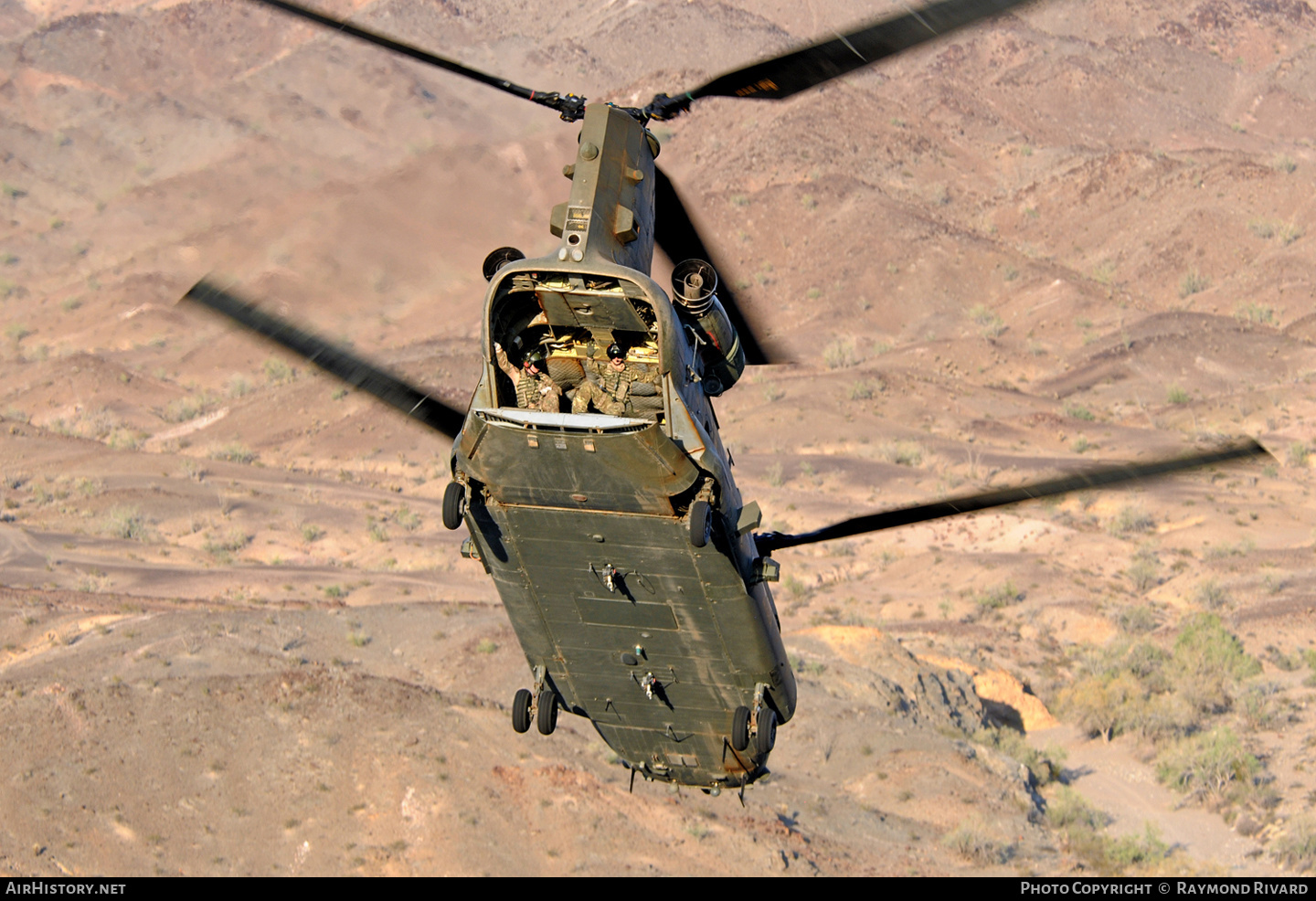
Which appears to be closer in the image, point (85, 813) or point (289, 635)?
point (85, 813)

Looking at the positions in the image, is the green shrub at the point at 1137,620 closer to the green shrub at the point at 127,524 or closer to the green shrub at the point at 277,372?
the green shrub at the point at 127,524

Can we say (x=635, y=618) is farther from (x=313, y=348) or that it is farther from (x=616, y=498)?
(x=313, y=348)

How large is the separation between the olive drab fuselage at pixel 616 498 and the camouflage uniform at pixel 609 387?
7cm

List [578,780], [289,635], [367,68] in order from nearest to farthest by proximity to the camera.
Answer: [578,780]
[289,635]
[367,68]

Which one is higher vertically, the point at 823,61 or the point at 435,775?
the point at 823,61

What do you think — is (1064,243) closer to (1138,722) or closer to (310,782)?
(1138,722)

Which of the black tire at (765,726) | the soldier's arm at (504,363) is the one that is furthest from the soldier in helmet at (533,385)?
the black tire at (765,726)

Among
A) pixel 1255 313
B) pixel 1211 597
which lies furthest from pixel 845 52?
pixel 1255 313

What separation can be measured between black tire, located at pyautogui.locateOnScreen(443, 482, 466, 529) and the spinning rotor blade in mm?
4225

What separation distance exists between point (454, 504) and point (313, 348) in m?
2.05

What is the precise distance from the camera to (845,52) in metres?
11.4

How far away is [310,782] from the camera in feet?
75.8

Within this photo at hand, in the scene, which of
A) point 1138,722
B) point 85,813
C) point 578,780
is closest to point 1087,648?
point 1138,722
